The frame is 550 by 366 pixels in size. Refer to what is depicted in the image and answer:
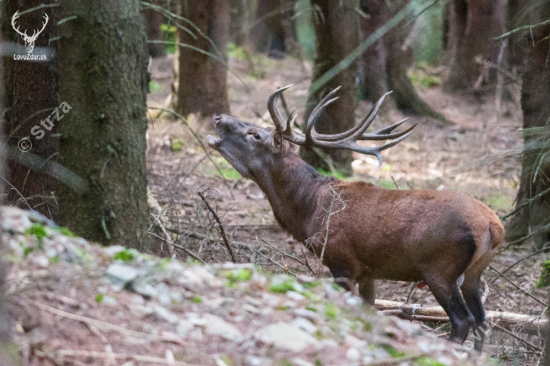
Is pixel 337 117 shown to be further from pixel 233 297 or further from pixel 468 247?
pixel 233 297

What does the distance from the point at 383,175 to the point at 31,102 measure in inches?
291

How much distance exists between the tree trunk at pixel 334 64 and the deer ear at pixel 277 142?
3.21 metres

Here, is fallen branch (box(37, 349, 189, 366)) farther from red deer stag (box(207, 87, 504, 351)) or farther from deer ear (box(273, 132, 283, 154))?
deer ear (box(273, 132, 283, 154))

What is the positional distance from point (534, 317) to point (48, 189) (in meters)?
4.84

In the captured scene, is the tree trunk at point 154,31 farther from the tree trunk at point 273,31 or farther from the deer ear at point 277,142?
the deer ear at point 277,142

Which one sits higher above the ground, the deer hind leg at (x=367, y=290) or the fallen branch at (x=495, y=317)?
the deer hind leg at (x=367, y=290)

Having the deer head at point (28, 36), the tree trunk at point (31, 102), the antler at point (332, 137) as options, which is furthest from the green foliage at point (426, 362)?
the deer head at point (28, 36)

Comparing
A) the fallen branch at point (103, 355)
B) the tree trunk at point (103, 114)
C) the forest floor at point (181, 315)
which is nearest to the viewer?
the fallen branch at point (103, 355)

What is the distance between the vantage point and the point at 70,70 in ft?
15.7

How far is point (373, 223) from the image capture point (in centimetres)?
629

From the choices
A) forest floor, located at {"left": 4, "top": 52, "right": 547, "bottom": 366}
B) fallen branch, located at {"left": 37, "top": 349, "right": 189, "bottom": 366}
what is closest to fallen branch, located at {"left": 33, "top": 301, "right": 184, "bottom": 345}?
forest floor, located at {"left": 4, "top": 52, "right": 547, "bottom": 366}

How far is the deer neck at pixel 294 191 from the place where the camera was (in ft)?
22.7

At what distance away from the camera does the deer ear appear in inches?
282

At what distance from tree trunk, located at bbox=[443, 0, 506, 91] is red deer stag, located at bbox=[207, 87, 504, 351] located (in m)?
14.5
